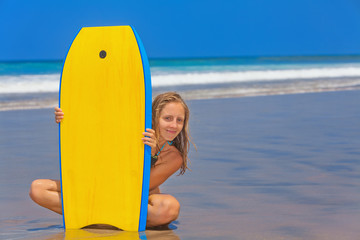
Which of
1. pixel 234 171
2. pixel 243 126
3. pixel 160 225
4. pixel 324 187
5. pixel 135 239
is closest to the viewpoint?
pixel 135 239

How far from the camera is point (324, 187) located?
3434 mm

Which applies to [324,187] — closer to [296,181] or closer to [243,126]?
[296,181]

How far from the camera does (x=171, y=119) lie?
271 cm

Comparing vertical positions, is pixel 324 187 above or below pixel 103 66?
below

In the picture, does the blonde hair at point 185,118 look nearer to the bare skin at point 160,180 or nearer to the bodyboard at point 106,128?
the bare skin at point 160,180

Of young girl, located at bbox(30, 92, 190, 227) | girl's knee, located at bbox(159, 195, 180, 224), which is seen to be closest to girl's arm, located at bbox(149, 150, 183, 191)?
young girl, located at bbox(30, 92, 190, 227)

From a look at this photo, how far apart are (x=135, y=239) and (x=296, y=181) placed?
145 cm

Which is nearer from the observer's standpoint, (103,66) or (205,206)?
(103,66)

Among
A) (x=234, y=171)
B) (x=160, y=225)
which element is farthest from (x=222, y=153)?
(x=160, y=225)

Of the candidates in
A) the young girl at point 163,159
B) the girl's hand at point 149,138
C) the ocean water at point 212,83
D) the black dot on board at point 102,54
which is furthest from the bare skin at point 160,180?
the ocean water at point 212,83

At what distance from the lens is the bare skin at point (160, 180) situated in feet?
8.67

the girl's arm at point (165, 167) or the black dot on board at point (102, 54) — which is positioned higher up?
the black dot on board at point (102, 54)

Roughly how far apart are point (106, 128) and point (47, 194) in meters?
0.45

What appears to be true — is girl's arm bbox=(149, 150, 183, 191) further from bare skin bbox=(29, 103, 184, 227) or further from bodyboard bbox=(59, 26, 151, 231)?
→ bodyboard bbox=(59, 26, 151, 231)
